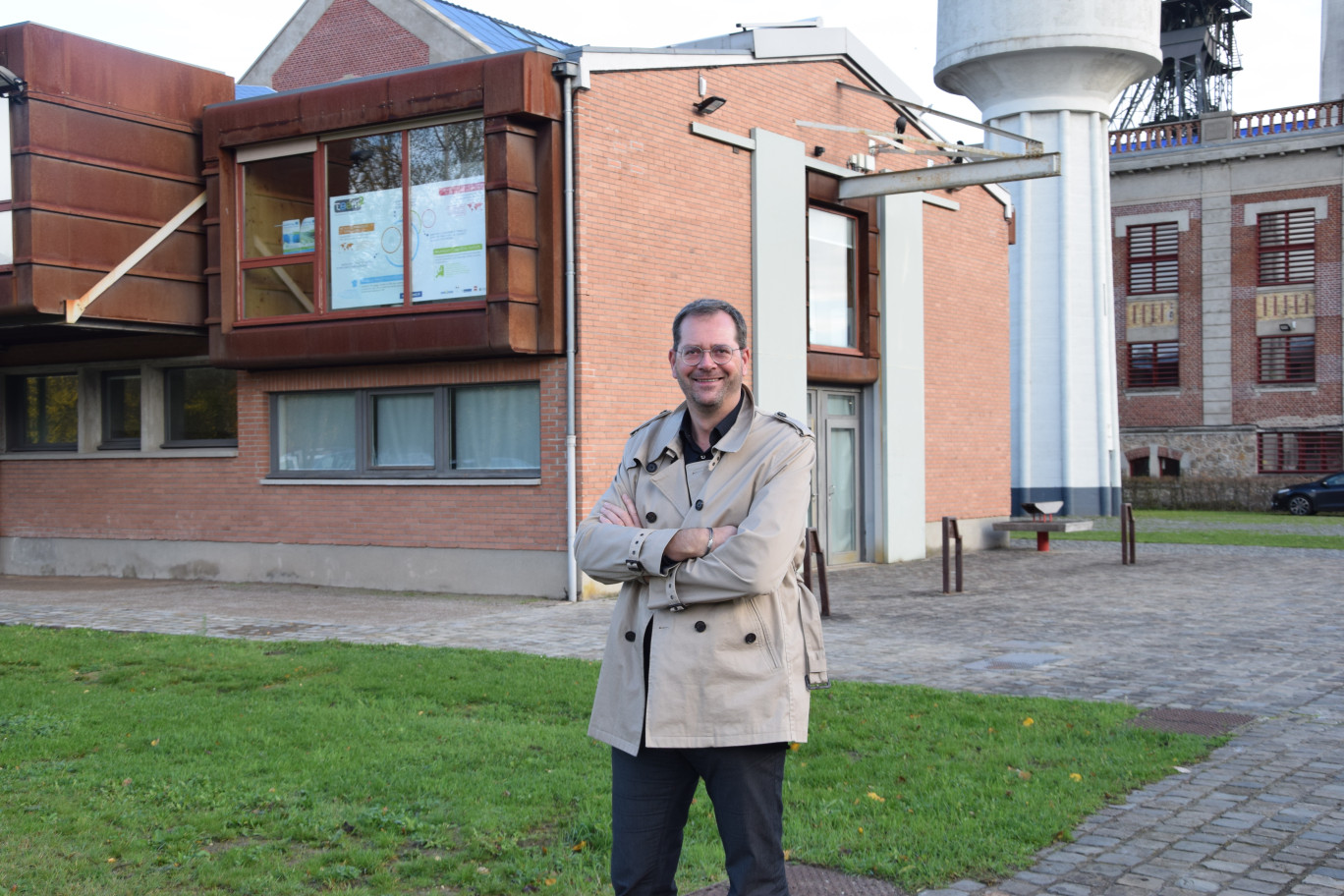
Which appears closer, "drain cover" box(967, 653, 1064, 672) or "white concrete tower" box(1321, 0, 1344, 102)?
"drain cover" box(967, 653, 1064, 672)

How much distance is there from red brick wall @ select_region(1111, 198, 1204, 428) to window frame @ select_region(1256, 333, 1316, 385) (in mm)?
1649

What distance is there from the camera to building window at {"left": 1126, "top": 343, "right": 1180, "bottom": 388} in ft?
132

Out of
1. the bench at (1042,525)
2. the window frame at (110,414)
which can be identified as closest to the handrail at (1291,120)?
the bench at (1042,525)

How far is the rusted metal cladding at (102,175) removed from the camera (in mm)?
14250

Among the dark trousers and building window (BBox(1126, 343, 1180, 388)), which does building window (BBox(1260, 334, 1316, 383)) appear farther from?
the dark trousers

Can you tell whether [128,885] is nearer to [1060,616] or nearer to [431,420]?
[1060,616]

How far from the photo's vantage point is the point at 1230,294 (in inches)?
1550

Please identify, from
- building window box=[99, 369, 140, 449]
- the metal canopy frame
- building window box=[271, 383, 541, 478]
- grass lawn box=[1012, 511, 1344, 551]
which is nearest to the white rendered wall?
the metal canopy frame

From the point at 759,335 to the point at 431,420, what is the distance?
4204 millimetres

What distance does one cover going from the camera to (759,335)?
53.9 ft

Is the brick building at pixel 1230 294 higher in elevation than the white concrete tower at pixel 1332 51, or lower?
lower

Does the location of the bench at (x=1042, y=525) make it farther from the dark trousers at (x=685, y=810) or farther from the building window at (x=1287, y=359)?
the building window at (x=1287, y=359)

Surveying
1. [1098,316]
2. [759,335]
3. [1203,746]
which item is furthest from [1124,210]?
[1203,746]

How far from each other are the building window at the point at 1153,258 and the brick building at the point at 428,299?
2421 centimetres
